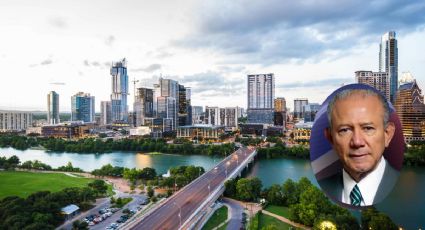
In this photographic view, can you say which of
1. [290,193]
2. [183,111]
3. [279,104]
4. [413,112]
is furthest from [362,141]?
[279,104]

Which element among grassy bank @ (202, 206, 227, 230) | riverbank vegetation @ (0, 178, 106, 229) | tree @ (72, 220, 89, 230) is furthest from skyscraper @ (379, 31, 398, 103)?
tree @ (72, 220, 89, 230)

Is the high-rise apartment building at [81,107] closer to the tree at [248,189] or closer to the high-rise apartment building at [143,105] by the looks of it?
the high-rise apartment building at [143,105]

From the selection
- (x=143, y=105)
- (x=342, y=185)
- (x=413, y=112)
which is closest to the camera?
(x=342, y=185)

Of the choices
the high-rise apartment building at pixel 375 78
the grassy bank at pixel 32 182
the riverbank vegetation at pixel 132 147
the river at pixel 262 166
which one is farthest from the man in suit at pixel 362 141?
the high-rise apartment building at pixel 375 78

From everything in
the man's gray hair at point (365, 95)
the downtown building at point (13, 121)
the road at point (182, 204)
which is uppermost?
the man's gray hair at point (365, 95)

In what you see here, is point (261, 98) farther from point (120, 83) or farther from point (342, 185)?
point (120, 83)

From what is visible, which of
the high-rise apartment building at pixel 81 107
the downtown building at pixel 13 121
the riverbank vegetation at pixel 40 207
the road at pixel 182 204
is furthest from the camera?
the high-rise apartment building at pixel 81 107

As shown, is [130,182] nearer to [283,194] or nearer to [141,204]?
[141,204]
